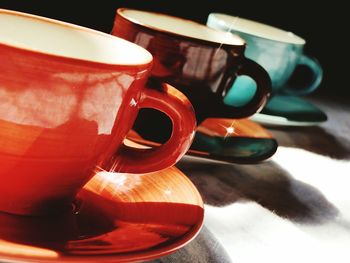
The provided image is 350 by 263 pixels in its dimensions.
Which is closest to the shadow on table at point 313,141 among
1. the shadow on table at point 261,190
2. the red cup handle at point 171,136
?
the shadow on table at point 261,190

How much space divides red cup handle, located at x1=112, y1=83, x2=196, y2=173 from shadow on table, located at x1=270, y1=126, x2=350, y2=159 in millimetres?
397

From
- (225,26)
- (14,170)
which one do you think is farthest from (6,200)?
(225,26)

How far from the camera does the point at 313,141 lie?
87cm

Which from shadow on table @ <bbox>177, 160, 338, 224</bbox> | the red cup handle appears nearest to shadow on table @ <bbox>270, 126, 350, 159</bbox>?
shadow on table @ <bbox>177, 160, 338, 224</bbox>

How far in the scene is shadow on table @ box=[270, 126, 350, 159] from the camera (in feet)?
2.73

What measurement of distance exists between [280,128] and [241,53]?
0.26m

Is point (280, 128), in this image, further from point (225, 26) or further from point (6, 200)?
point (6, 200)

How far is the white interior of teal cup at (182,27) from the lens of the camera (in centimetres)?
70

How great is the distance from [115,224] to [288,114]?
51 centimetres

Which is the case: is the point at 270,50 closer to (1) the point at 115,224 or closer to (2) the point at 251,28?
(2) the point at 251,28

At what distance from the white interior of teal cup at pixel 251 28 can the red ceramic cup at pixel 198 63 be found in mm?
94

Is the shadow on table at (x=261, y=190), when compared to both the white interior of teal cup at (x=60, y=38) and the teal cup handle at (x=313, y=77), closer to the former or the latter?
the white interior of teal cup at (x=60, y=38)

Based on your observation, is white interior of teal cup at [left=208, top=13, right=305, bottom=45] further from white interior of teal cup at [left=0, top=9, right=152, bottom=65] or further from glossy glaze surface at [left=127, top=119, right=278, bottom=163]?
white interior of teal cup at [left=0, top=9, right=152, bottom=65]

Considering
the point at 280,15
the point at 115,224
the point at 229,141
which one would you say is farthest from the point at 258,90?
the point at 280,15
